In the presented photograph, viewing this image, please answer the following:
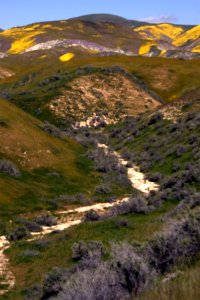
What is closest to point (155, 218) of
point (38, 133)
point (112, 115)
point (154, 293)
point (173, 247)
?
point (173, 247)

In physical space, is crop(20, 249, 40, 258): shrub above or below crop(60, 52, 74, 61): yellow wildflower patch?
below

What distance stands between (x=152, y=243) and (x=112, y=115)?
64.7 meters

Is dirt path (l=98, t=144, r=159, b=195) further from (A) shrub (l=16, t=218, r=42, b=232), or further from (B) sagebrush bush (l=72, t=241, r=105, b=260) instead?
(B) sagebrush bush (l=72, t=241, r=105, b=260)

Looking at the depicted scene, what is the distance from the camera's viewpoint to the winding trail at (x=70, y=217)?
18.8m

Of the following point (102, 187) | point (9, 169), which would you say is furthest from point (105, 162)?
point (9, 169)

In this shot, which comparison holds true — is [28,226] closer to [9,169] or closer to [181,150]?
[9,169]

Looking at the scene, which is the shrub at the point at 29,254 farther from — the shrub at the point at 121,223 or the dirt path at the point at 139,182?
the dirt path at the point at 139,182

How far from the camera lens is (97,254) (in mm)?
17094

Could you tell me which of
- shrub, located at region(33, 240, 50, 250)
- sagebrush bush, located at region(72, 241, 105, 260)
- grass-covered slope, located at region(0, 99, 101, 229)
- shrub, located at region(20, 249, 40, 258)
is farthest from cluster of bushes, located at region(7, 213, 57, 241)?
sagebrush bush, located at region(72, 241, 105, 260)

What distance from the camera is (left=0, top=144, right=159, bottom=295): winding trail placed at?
18756mm

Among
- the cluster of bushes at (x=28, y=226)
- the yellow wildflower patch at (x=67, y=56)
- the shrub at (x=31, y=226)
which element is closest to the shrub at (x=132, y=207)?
the cluster of bushes at (x=28, y=226)

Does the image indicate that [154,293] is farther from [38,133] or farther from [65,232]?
[38,133]

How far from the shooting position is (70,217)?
98.0 feet

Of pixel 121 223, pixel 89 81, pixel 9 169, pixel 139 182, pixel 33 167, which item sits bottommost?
pixel 139 182
